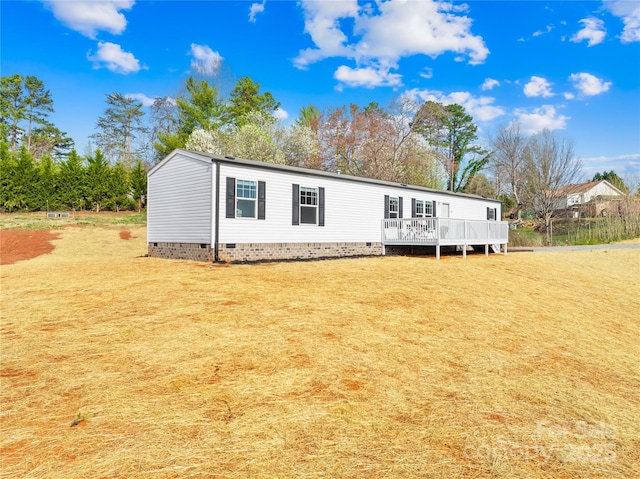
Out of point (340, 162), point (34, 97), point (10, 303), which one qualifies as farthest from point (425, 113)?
point (34, 97)

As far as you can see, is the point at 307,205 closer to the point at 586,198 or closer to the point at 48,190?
the point at 48,190

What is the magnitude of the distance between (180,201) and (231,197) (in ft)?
8.55

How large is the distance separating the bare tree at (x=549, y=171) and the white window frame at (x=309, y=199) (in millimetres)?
24734

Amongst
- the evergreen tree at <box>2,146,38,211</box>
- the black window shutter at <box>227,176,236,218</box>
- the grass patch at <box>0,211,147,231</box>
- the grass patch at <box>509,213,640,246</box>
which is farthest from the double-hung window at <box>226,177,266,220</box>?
the evergreen tree at <box>2,146,38,211</box>

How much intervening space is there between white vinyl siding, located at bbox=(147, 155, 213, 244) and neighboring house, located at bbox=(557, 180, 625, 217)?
31.9 meters

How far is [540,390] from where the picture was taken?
4066 millimetres

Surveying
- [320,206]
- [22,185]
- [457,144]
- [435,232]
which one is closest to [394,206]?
[435,232]

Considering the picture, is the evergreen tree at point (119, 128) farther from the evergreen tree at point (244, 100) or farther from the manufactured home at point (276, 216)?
the manufactured home at point (276, 216)

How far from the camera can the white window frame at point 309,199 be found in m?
14.3

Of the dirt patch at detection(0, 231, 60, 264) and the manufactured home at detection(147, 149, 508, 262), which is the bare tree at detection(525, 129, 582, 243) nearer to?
the manufactured home at detection(147, 149, 508, 262)

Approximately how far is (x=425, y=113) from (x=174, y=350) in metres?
36.4

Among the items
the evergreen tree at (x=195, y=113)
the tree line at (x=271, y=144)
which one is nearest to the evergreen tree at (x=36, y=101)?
the tree line at (x=271, y=144)

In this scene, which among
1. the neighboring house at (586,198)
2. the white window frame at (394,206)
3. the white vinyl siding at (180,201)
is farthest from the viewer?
the neighboring house at (586,198)

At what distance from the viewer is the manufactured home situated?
12.4 m
